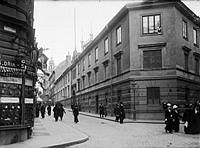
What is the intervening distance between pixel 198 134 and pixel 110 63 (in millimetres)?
19131

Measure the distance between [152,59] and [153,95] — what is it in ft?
10.7

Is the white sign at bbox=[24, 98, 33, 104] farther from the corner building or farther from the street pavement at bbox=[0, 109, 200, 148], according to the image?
the corner building

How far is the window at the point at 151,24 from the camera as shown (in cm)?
2756

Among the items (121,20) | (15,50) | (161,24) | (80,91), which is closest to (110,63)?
(121,20)

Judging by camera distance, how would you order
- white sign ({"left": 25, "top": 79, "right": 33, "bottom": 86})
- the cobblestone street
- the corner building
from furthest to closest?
1. the corner building
2. white sign ({"left": 25, "top": 79, "right": 33, "bottom": 86})
3. the cobblestone street

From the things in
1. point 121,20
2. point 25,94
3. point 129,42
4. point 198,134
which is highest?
point 121,20

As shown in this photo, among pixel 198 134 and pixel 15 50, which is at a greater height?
pixel 15 50

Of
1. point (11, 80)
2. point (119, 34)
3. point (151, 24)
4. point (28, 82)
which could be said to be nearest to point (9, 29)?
point (11, 80)

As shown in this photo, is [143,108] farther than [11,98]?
Yes

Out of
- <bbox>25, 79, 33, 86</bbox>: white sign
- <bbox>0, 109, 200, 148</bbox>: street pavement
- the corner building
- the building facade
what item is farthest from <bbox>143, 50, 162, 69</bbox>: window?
the building facade

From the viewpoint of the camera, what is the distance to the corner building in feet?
87.4

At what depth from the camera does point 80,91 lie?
2009 inches

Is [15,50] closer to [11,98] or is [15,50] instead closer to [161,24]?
[11,98]

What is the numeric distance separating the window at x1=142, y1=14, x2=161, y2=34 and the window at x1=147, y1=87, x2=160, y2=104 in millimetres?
5230
